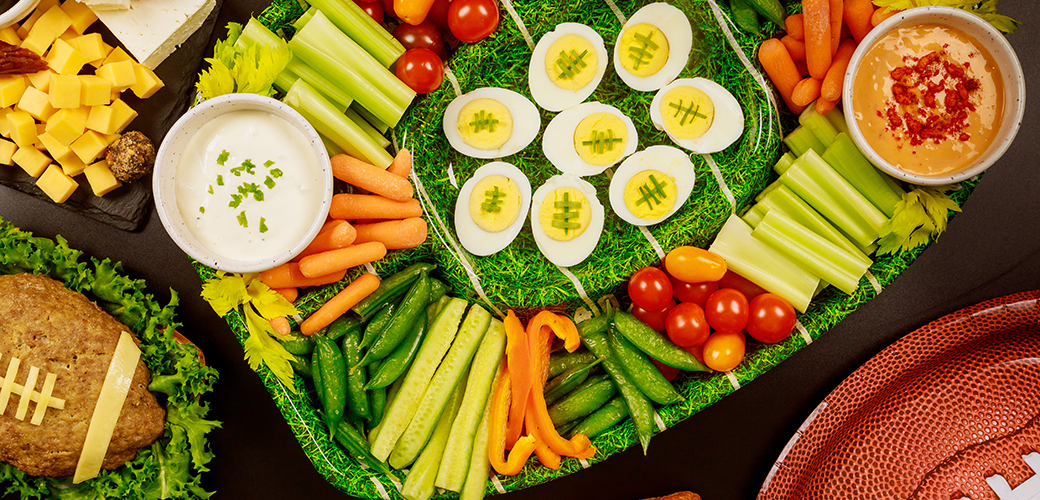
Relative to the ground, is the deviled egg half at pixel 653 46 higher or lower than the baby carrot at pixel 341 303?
higher

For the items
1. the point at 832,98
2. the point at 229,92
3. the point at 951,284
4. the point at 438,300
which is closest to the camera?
the point at 229,92

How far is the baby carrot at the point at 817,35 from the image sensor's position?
235 centimetres

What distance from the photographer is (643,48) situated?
2.54m

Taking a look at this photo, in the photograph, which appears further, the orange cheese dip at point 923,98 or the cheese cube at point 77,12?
the cheese cube at point 77,12

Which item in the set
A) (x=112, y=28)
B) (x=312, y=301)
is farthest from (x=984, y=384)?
(x=112, y=28)

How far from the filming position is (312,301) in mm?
2467

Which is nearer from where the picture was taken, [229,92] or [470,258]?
[229,92]

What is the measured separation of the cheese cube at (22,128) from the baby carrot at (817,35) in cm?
352

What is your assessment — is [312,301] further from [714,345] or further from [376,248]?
[714,345]

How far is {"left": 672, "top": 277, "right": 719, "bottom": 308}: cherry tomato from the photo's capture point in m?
2.60

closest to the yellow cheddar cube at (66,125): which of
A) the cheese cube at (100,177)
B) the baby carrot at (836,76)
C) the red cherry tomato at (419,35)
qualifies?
the cheese cube at (100,177)

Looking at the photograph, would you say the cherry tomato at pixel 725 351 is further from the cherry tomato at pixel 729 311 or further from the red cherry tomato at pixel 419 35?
the red cherry tomato at pixel 419 35

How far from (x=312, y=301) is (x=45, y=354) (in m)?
1.06

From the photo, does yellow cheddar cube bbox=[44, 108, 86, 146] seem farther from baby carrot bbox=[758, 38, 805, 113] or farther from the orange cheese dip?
the orange cheese dip
